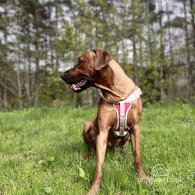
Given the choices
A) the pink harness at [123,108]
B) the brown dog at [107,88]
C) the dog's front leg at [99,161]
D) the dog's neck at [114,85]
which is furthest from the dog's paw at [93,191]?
the dog's neck at [114,85]

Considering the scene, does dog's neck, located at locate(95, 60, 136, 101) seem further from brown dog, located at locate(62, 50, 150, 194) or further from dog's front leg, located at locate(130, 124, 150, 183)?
dog's front leg, located at locate(130, 124, 150, 183)

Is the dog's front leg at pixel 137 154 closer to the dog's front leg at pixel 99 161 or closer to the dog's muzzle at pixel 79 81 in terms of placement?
the dog's front leg at pixel 99 161

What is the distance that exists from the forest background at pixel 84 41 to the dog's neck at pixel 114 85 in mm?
11833

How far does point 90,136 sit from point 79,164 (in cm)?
49

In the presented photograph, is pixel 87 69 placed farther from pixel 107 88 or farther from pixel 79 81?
pixel 107 88

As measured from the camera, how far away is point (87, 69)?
3.75 meters

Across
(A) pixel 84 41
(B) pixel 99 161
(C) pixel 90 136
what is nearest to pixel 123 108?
(B) pixel 99 161

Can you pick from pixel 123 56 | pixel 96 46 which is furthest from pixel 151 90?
pixel 96 46

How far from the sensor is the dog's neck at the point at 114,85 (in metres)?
3.81

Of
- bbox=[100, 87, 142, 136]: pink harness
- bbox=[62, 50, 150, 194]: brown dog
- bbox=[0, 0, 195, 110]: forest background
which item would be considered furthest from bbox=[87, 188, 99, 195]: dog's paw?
bbox=[0, 0, 195, 110]: forest background

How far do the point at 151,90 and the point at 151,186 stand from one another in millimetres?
20716

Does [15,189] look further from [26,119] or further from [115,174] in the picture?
[26,119]

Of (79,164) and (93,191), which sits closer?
(93,191)

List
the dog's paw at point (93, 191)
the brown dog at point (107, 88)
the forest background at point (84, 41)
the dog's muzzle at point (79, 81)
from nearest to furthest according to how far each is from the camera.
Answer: the dog's paw at point (93, 191) → the brown dog at point (107, 88) → the dog's muzzle at point (79, 81) → the forest background at point (84, 41)
